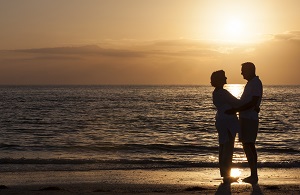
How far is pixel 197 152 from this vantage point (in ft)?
59.7

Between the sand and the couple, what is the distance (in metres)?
0.60

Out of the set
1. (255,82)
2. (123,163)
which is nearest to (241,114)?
(255,82)

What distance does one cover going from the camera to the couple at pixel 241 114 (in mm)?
8703

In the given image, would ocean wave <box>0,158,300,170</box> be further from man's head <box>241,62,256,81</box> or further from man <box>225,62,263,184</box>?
man's head <box>241,62,256,81</box>

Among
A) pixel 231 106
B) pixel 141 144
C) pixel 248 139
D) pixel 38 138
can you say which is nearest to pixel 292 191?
pixel 248 139

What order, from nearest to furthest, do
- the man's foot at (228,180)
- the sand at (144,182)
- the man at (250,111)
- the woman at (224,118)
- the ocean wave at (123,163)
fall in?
the sand at (144,182) < the man at (250,111) < the woman at (224,118) < the man's foot at (228,180) < the ocean wave at (123,163)

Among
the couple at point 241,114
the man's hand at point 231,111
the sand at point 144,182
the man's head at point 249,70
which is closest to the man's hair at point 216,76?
the couple at point 241,114

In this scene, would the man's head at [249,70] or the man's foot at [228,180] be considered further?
the man's foot at [228,180]

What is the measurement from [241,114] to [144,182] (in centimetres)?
239

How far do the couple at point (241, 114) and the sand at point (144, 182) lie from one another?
60cm

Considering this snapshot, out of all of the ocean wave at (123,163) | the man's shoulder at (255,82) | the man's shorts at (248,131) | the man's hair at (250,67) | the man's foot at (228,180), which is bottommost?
the ocean wave at (123,163)

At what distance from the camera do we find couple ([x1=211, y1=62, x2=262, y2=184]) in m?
8.70

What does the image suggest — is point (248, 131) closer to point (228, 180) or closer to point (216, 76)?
point (228, 180)

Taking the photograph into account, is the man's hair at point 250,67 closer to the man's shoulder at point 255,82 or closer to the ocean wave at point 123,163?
the man's shoulder at point 255,82
